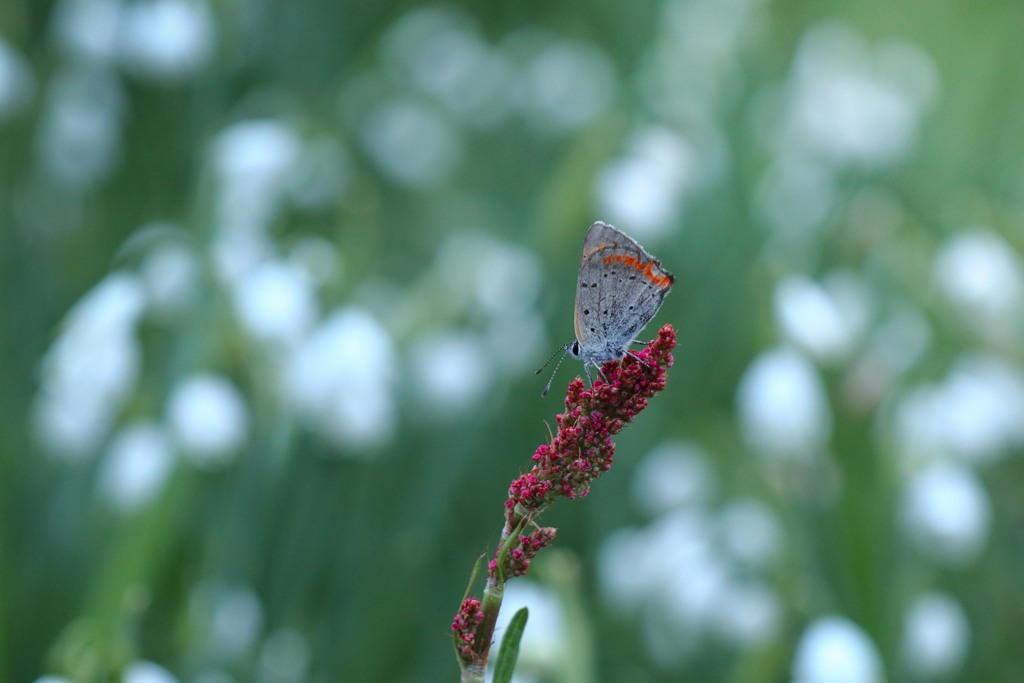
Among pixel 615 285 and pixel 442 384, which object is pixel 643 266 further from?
pixel 442 384

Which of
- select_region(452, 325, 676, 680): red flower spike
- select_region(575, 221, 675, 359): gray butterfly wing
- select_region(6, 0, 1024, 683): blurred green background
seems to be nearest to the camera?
select_region(452, 325, 676, 680): red flower spike

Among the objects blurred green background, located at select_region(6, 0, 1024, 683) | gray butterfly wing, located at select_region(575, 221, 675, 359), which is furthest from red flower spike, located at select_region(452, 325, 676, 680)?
blurred green background, located at select_region(6, 0, 1024, 683)

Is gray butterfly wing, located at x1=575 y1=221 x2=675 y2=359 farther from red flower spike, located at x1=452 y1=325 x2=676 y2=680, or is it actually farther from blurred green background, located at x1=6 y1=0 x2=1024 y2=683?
blurred green background, located at x1=6 y1=0 x2=1024 y2=683

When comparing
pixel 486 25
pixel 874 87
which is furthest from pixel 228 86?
pixel 874 87

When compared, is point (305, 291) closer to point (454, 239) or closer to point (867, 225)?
point (454, 239)

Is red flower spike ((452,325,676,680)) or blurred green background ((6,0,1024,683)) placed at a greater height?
blurred green background ((6,0,1024,683))

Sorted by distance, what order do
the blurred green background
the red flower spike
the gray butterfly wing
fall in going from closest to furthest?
the red flower spike < the gray butterfly wing < the blurred green background

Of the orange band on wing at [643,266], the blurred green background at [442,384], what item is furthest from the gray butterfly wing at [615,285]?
the blurred green background at [442,384]
